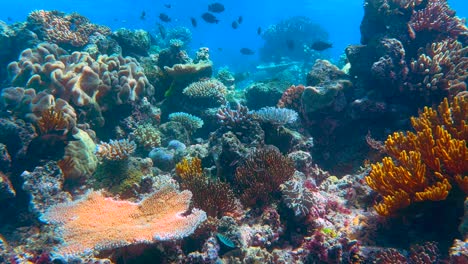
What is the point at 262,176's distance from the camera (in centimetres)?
491

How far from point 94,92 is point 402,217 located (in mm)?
7277

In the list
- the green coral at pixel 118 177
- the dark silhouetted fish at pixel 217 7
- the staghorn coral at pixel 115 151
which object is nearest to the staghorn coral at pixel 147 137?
the staghorn coral at pixel 115 151

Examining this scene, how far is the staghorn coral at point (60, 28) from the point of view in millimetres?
11031

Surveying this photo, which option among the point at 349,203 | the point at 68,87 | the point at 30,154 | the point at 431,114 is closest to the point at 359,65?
the point at 431,114

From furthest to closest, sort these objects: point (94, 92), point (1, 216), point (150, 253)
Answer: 1. point (94, 92)
2. point (1, 216)
3. point (150, 253)

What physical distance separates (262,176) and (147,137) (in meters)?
4.32

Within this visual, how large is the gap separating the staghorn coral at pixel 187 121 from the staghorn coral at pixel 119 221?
4.99 meters

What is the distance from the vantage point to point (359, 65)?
27.0 ft

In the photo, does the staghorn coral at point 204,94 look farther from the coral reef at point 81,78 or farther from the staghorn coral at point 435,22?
the staghorn coral at point 435,22

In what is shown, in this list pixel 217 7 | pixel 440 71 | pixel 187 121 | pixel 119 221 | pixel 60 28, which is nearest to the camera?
pixel 119 221

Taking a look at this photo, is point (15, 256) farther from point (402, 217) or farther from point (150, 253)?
point (402, 217)

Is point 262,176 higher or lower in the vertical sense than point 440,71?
lower

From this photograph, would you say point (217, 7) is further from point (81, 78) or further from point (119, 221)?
point (119, 221)

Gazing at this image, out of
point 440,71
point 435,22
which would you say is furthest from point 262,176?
point 435,22
